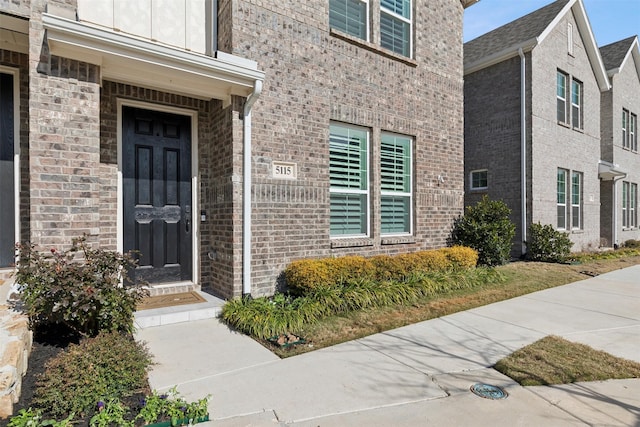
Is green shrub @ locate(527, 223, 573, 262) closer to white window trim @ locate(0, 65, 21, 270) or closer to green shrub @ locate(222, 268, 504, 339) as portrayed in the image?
green shrub @ locate(222, 268, 504, 339)

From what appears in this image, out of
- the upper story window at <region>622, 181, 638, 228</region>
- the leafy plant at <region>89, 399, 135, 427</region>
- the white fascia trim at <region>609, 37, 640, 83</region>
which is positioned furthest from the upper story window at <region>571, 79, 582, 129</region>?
the leafy plant at <region>89, 399, 135, 427</region>

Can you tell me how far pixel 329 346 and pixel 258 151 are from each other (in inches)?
121

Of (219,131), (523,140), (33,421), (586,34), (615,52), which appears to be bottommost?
(33,421)

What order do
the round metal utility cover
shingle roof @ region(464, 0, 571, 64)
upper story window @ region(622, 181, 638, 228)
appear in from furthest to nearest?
1. upper story window @ region(622, 181, 638, 228)
2. shingle roof @ region(464, 0, 571, 64)
3. the round metal utility cover

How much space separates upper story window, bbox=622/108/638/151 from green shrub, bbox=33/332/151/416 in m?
20.7

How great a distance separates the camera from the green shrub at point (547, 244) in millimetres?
10328

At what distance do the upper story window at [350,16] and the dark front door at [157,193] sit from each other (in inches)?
132

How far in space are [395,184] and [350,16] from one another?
11.2 feet

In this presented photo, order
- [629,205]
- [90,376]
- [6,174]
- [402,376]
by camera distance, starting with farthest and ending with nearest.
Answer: [629,205] < [6,174] < [402,376] < [90,376]

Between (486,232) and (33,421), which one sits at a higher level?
(486,232)

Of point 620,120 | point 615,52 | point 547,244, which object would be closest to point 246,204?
point 547,244

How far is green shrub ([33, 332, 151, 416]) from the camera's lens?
261 cm

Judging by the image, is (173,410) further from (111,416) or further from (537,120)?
(537,120)

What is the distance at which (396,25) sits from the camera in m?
7.64
